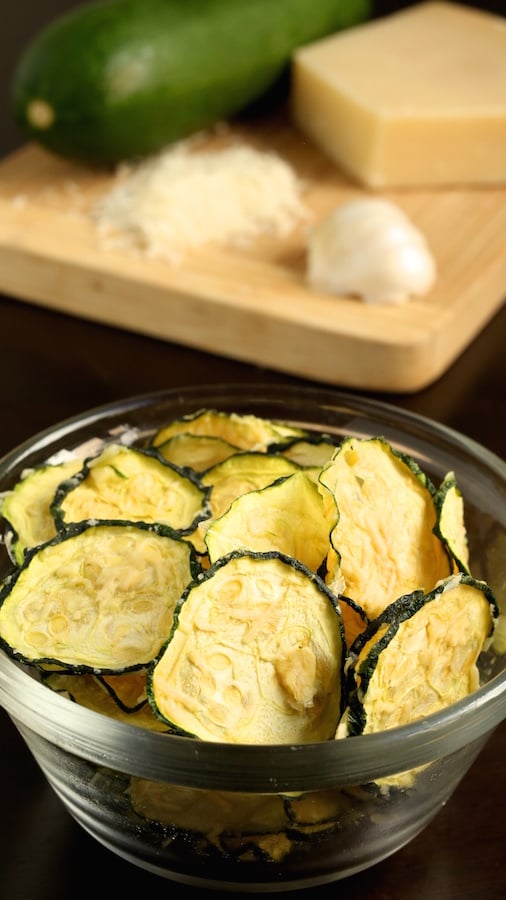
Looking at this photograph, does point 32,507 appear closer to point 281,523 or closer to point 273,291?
point 281,523

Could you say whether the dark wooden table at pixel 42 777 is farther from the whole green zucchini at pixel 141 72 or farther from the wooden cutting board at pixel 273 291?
the whole green zucchini at pixel 141 72

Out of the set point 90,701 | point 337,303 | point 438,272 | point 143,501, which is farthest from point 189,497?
point 438,272

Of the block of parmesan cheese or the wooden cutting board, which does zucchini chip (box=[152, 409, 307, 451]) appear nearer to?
the wooden cutting board

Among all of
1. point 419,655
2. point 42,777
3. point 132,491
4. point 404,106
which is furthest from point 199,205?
point 419,655

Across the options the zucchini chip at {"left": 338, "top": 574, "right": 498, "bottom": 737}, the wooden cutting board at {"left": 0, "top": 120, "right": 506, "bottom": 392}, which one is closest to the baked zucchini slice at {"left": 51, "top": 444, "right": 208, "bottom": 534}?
the zucchini chip at {"left": 338, "top": 574, "right": 498, "bottom": 737}

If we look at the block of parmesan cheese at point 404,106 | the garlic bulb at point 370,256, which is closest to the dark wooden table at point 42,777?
the garlic bulb at point 370,256

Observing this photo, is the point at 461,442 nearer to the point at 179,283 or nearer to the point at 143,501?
the point at 143,501
